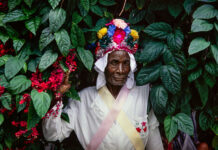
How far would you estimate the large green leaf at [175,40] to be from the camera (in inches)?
60.2

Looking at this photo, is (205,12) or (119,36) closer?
(205,12)

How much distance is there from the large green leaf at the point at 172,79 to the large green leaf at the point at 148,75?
2.4 inches

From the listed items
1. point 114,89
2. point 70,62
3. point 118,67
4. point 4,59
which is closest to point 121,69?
point 118,67

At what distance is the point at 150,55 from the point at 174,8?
1.18 ft

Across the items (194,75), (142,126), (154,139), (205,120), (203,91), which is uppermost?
(194,75)

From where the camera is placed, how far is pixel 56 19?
1.41 m

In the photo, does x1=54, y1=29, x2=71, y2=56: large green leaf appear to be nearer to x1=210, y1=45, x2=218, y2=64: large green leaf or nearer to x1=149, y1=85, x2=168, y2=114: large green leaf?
x1=149, y1=85, x2=168, y2=114: large green leaf

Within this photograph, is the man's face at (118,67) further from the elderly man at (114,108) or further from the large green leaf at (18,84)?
the large green leaf at (18,84)

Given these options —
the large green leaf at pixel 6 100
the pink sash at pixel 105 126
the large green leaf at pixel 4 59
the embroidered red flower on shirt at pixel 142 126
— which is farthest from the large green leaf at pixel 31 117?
the embroidered red flower on shirt at pixel 142 126

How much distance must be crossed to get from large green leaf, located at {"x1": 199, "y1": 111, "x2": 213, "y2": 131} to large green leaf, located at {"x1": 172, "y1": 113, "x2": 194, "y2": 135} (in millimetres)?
145

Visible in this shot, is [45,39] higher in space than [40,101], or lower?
higher

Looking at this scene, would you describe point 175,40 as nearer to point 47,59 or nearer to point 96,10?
point 96,10

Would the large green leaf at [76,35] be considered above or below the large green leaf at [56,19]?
below

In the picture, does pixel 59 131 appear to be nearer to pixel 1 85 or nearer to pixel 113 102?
pixel 113 102
